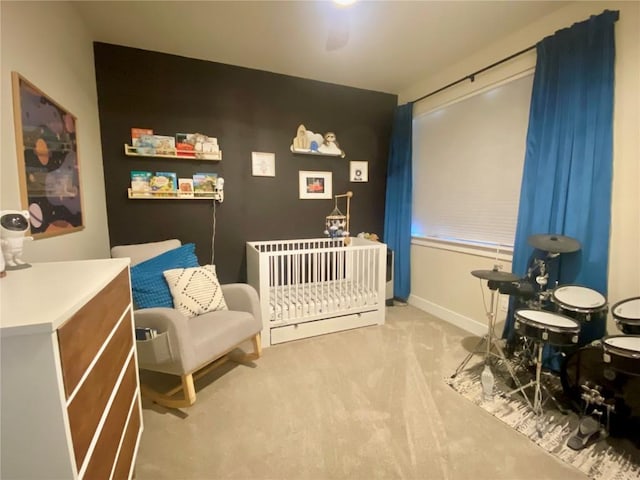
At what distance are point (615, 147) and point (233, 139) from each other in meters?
2.92

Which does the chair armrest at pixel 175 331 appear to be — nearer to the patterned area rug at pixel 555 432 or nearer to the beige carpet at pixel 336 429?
the beige carpet at pixel 336 429

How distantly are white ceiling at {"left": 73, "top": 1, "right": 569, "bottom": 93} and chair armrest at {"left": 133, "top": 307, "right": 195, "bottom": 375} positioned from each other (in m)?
1.99

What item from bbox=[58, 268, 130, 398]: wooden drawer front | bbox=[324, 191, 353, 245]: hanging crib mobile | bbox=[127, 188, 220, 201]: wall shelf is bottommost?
bbox=[58, 268, 130, 398]: wooden drawer front

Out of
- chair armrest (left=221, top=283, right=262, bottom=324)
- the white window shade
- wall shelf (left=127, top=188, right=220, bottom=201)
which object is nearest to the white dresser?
chair armrest (left=221, top=283, right=262, bottom=324)

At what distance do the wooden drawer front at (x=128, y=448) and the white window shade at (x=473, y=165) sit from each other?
2.81 metres

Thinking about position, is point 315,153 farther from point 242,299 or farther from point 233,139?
point 242,299

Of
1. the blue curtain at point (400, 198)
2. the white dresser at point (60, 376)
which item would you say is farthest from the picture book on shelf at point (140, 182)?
the blue curtain at point (400, 198)

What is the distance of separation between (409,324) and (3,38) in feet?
10.7

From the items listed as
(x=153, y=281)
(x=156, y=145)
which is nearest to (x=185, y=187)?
(x=156, y=145)

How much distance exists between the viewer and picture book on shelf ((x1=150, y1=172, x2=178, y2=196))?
275 centimetres

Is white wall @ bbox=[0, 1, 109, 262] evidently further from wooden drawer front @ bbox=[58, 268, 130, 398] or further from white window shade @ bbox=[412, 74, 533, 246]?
white window shade @ bbox=[412, 74, 533, 246]

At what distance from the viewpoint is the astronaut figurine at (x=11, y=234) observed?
108 cm

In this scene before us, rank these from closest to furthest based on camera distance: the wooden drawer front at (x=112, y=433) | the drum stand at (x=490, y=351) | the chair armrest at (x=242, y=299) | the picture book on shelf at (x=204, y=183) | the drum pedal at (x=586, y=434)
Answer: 1. the wooden drawer front at (x=112, y=433)
2. the drum pedal at (x=586, y=434)
3. the drum stand at (x=490, y=351)
4. the chair armrest at (x=242, y=299)
5. the picture book on shelf at (x=204, y=183)

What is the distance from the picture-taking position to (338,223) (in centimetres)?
327
